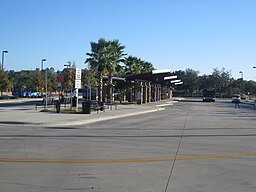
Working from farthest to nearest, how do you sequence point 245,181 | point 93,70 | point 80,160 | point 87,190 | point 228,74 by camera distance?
point 228,74, point 93,70, point 80,160, point 245,181, point 87,190

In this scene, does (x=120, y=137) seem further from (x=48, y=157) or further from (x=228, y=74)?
(x=228, y=74)

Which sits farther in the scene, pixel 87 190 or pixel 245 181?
pixel 245 181

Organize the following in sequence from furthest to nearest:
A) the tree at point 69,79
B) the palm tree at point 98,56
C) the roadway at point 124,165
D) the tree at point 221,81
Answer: the tree at point 221,81, the palm tree at point 98,56, the tree at point 69,79, the roadway at point 124,165

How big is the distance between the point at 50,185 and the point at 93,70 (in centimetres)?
4173

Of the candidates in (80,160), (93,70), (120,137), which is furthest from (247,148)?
(93,70)

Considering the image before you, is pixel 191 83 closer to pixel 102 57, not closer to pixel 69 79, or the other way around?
pixel 102 57

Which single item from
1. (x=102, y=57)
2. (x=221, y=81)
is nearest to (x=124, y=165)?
(x=102, y=57)

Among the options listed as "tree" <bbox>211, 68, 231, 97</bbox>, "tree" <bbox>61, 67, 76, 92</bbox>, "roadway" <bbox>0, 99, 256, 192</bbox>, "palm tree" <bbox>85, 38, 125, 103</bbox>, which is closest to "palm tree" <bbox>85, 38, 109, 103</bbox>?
"palm tree" <bbox>85, 38, 125, 103</bbox>

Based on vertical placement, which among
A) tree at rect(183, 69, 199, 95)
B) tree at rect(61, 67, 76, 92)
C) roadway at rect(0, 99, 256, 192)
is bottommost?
roadway at rect(0, 99, 256, 192)

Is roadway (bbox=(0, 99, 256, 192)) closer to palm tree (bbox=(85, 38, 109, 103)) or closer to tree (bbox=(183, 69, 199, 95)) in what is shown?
palm tree (bbox=(85, 38, 109, 103))

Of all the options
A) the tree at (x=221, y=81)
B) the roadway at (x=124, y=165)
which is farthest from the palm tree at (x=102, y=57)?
the tree at (x=221, y=81)

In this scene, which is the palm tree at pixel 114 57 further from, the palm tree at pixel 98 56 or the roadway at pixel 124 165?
the roadway at pixel 124 165

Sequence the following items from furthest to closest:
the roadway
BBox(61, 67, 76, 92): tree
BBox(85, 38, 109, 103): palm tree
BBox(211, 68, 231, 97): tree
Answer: BBox(211, 68, 231, 97): tree → BBox(85, 38, 109, 103): palm tree → BBox(61, 67, 76, 92): tree → the roadway

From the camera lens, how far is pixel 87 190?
25.4 feet
